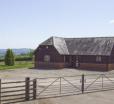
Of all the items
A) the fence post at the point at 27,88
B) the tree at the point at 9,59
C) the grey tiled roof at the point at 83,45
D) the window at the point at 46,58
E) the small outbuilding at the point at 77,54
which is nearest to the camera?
the fence post at the point at 27,88

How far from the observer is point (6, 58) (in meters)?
56.6

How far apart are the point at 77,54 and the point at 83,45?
2.37 metres

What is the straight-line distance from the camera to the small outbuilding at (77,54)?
162 feet

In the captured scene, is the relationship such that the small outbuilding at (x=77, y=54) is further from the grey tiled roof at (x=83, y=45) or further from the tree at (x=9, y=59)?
the tree at (x=9, y=59)

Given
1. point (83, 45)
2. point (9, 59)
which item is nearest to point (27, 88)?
point (83, 45)

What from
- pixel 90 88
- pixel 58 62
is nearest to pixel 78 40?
pixel 58 62

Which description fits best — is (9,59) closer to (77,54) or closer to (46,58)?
(46,58)

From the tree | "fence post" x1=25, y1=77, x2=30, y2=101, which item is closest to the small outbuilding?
the tree

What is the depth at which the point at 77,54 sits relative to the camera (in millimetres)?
51969

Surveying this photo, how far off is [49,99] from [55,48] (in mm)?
32304

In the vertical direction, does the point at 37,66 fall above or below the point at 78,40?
below

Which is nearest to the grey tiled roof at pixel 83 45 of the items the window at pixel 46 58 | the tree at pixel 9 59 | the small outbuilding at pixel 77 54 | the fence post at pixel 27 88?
the small outbuilding at pixel 77 54

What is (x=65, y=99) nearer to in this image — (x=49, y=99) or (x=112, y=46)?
(x=49, y=99)

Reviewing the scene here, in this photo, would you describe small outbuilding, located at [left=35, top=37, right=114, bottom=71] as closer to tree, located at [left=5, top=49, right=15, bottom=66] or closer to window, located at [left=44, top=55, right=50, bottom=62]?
window, located at [left=44, top=55, right=50, bottom=62]
